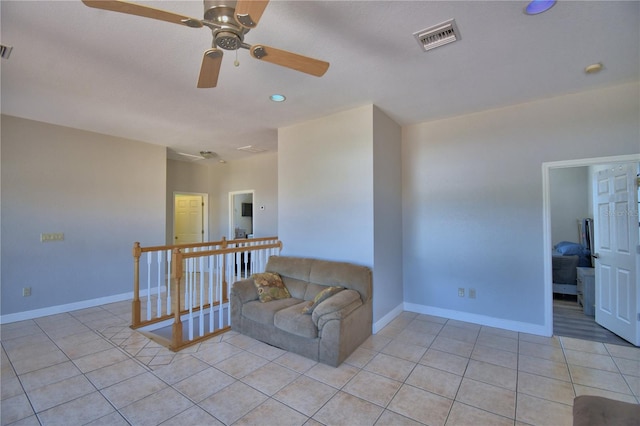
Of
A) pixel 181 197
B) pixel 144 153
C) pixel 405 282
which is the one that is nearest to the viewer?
pixel 405 282

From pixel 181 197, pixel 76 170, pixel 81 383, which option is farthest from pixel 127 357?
pixel 181 197

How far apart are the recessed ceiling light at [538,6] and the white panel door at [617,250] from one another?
2380mm

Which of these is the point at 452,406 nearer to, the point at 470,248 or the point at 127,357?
the point at 470,248

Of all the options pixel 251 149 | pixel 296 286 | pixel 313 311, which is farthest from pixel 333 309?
pixel 251 149

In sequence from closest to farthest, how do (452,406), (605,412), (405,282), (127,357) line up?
(605,412) → (452,406) → (127,357) → (405,282)

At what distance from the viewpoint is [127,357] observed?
9.34 feet

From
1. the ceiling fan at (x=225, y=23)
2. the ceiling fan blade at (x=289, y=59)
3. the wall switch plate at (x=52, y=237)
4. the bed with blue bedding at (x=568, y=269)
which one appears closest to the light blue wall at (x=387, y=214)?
the ceiling fan blade at (x=289, y=59)

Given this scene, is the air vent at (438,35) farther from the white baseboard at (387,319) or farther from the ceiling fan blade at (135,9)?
the white baseboard at (387,319)

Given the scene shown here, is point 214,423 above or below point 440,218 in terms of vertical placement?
below

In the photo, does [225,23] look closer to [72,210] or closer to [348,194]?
[348,194]

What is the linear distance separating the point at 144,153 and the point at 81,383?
3991mm

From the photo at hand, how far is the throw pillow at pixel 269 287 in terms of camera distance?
3.38m

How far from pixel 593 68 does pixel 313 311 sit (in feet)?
11.5

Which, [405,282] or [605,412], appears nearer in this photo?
[605,412]
